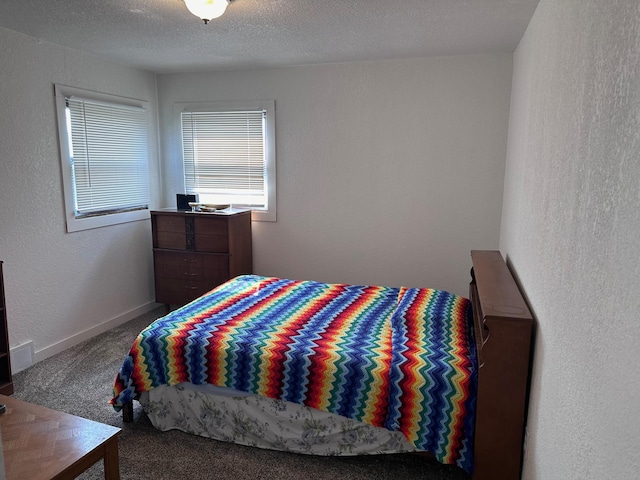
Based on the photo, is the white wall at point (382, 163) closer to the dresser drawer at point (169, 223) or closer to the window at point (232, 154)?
the window at point (232, 154)

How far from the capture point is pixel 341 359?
2.26m

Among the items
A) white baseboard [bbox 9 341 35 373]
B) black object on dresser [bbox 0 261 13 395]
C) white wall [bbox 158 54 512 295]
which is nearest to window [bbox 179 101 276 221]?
white wall [bbox 158 54 512 295]

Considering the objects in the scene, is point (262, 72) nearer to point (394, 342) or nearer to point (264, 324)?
point (264, 324)

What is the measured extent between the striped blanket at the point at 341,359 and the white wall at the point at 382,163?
3.42ft

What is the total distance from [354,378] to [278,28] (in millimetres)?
2214

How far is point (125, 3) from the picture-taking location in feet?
8.04

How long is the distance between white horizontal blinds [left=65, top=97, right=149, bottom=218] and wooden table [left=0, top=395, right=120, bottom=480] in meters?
2.10

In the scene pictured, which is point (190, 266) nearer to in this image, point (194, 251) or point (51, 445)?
point (194, 251)

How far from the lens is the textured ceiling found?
250 cm

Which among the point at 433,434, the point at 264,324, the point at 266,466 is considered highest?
the point at 264,324

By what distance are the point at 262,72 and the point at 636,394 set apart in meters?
4.02

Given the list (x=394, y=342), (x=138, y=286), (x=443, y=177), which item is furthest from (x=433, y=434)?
(x=138, y=286)

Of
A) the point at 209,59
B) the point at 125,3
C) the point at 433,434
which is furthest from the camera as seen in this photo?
the point at 209,59

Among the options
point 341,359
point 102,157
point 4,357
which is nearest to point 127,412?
point 4,357
